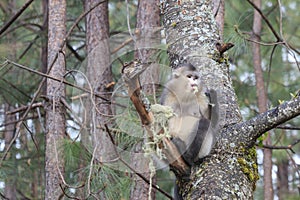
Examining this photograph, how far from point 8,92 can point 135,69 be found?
3642 mm

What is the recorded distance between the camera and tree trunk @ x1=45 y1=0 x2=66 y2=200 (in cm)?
383

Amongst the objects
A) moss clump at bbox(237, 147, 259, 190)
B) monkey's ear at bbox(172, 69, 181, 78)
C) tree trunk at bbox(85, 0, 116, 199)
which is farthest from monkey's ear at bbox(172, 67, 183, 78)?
tree trunk at bbox(85, 0, 116, 199)

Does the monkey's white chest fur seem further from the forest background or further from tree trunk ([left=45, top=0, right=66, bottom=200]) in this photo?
tree trunk ([left=45, top=0, right=66, bottom=200])

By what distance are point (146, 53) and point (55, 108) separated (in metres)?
0.78

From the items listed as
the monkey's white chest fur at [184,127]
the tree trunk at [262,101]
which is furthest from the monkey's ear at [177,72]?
the tree trunk at [262,101]

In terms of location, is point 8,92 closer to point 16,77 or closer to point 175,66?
point 16,77

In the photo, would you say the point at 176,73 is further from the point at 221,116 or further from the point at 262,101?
the point at 262,101

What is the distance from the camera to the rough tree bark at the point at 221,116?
218 cm

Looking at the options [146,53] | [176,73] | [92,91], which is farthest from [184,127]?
[146,53]

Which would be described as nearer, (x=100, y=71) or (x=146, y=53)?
(x=146, y=53)

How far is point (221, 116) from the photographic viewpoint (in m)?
2.44

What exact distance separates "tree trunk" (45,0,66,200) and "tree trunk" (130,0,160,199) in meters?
0.57

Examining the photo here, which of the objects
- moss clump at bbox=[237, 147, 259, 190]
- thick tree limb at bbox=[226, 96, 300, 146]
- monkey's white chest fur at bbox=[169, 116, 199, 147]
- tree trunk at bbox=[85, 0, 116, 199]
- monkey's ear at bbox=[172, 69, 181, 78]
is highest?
tree trunk at bbox=[85, 0, 116, 199]

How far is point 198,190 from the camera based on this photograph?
2.21m
